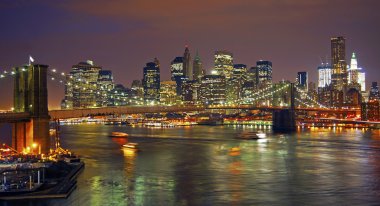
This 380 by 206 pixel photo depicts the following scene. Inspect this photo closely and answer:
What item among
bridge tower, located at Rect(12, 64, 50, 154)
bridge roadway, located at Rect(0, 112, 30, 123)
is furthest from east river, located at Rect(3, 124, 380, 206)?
bridge roadway, located at Rect(0, 112, 30, 123)

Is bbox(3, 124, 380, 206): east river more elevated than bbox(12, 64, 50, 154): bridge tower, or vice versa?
bbox(12, 64, 50, 154): bridge tower

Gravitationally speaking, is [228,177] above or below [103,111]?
below

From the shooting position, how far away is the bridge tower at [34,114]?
1347 inches

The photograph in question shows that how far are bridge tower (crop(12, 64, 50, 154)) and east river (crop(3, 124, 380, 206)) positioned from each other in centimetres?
340

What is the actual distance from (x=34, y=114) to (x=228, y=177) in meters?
12.3

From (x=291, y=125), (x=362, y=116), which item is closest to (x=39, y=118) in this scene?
(x=291, y=125)

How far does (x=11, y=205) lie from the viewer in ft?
76.4

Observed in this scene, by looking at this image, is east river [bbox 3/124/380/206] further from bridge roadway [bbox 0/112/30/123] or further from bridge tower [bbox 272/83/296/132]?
bridge tower [bbox 272/83/296/132]

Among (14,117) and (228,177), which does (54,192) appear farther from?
(228,177)

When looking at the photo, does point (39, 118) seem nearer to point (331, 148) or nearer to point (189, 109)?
point (331, 148)

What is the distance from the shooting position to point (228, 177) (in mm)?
31781

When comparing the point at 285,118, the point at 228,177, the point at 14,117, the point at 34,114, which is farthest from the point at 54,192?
the point at 285,118

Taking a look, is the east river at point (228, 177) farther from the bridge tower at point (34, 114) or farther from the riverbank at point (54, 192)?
the bridge tower at point (34, 114)

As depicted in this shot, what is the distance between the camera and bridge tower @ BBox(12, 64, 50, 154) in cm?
3422
